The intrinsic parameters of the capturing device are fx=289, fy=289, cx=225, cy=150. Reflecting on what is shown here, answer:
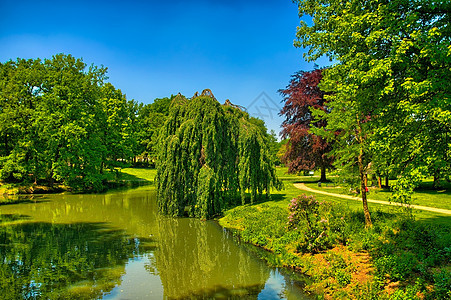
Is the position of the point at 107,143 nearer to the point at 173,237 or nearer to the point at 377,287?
the point at 173,237

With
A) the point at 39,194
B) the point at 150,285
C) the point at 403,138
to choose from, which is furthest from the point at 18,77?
A: the point at 403,138

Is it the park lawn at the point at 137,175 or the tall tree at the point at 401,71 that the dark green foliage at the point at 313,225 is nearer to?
the tall tree at the point at 401,71

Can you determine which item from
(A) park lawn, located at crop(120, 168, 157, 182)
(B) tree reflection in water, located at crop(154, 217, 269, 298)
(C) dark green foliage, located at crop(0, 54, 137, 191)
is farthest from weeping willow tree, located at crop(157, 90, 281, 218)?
(A) park lawn, located at crop(120, 168, 157, 182)

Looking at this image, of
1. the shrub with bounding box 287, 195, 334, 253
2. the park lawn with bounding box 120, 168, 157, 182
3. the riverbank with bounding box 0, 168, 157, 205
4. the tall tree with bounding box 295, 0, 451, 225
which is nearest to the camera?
the tall tree with bounding box 295, 0, 451, 225

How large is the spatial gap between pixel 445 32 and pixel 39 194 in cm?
3178

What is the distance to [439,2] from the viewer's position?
629cm

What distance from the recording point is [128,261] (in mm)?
10391

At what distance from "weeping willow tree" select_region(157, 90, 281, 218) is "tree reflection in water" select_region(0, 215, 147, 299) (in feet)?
13.1

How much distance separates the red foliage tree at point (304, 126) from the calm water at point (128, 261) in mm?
17528

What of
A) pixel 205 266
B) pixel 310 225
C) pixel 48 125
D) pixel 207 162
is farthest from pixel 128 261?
pixel 48 125

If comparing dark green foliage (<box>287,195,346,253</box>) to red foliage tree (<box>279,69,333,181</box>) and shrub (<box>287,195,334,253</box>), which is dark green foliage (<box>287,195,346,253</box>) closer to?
shrub (<box>287,195,334,253</box>)

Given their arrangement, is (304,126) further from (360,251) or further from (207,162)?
(360,251)

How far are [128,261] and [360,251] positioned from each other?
800cm

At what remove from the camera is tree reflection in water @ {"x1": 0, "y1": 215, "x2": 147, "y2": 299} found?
801cm
